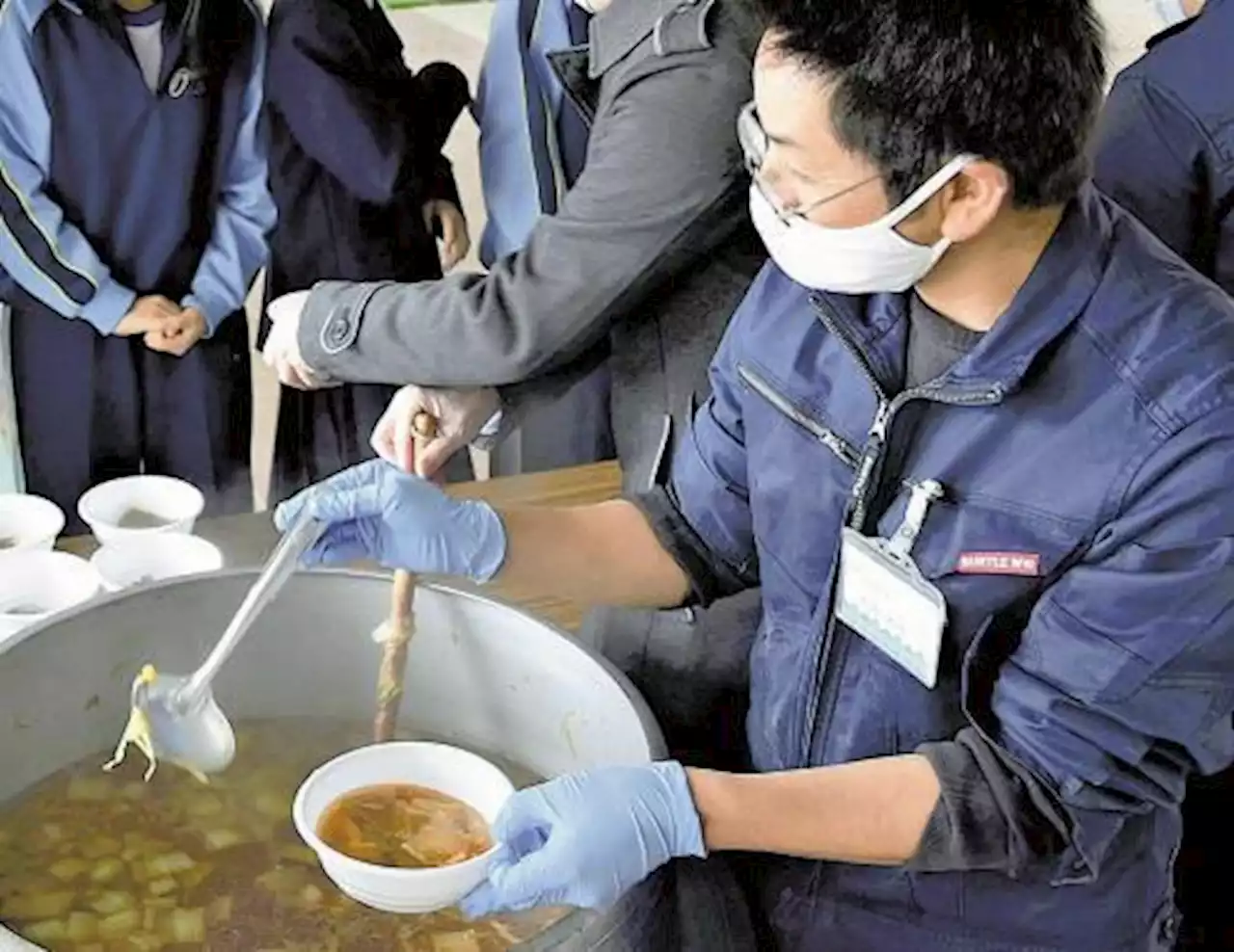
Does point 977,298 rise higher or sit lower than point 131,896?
higher

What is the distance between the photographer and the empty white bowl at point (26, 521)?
1.65 m

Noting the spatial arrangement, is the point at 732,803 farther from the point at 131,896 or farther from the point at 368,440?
the point at 368,440

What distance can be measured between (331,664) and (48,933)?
294 mm

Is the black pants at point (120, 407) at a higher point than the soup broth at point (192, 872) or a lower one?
lower

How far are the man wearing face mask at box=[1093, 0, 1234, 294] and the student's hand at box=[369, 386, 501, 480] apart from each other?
56 cm

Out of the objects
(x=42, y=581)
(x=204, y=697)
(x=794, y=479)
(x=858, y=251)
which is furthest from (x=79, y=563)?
(x=858, y=251)

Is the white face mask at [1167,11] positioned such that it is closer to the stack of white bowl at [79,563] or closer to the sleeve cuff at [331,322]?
the sleeve cuff at [331,322]

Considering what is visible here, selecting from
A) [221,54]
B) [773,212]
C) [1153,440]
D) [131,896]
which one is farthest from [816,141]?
[221,54]

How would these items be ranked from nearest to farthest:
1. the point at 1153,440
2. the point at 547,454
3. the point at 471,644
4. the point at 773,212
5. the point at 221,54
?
the point at 1153,440
the point at 773,212
the point at 471,644
the point at 221,54
the point at 547,454

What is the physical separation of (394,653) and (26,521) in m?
0.59

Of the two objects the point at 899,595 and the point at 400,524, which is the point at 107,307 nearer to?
the point at 400,524

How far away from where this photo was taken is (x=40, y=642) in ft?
3.87

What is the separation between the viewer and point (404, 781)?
3.98ft

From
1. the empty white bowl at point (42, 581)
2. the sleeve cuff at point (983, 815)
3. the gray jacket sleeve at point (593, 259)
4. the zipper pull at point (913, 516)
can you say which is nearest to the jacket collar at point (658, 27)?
the gray jacket sleeve at point (593, 259)
